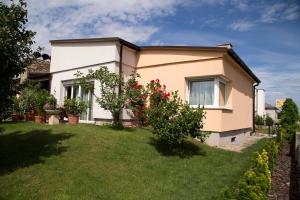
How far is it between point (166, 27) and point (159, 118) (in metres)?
7.31

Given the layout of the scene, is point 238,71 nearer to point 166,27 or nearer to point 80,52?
point 166,27

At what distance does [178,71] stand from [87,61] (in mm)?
5478

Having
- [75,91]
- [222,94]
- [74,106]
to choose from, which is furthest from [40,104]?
[222,94]

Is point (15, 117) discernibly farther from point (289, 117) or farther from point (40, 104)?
point (289, 117)

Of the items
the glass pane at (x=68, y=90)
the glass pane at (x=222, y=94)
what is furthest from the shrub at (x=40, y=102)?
the glass pane at (x=222, y=94)

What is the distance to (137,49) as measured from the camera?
15961mm

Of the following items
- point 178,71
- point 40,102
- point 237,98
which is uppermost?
point 178,71

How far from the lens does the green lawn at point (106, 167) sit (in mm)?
6676

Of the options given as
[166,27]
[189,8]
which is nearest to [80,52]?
[166,27]

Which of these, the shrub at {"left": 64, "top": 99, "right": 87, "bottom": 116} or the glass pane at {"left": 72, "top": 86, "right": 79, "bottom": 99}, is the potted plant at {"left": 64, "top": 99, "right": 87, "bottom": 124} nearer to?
the shrub at {"left": 64, "top": 99, "right": 87, "bottom": 116}

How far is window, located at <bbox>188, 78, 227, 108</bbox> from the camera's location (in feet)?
43.8

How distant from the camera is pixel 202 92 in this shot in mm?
13898

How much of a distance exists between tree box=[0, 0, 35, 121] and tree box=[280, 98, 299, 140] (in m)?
14.8

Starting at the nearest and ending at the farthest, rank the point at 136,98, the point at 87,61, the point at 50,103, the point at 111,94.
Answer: the point at 111,94 → the point at 136,98 → the point at 50,103 → the point at 87,61
